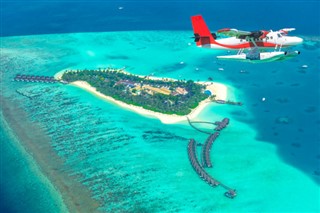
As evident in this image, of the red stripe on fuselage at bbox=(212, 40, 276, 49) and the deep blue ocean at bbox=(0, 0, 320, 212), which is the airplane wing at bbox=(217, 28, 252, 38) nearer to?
the red stripe on fuselage at bbox=(212, 40, 276, 49)

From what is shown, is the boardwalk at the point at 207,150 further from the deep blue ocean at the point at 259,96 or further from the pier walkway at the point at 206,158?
the deep blue ocean at the point at 259,96

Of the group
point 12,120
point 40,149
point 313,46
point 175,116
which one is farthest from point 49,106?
point 313,46

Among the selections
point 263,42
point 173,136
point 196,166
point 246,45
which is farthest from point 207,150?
point 263,42

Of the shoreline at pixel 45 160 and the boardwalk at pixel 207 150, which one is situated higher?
the boardwalk at pixel 207 150

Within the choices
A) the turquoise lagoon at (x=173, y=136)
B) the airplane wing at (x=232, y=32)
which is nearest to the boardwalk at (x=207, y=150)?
the turquoise lagoon at (x=173, y=136)

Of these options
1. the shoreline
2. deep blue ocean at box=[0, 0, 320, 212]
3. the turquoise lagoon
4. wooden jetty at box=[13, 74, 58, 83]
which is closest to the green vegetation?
wooden jetty at box=[13, 74, 58, 83]

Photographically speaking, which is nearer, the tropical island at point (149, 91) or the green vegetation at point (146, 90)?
the tropical island at point (149, 91)
